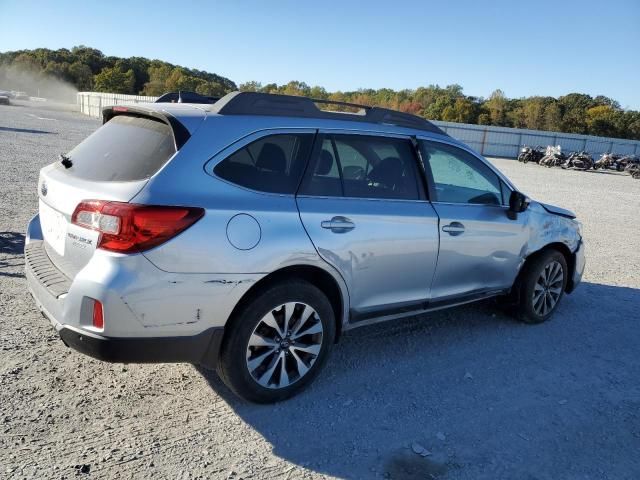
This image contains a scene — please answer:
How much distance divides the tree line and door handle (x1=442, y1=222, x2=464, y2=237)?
45459 mm

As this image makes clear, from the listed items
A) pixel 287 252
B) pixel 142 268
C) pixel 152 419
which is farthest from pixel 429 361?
pixel 142 268

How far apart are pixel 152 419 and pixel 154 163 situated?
4.87 ft

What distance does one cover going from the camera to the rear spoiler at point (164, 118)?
304cm

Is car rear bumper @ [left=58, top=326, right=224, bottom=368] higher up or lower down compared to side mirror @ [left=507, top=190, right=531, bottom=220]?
lower down

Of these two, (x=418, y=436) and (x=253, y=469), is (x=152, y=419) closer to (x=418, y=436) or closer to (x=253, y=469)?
(x=253, y=469)

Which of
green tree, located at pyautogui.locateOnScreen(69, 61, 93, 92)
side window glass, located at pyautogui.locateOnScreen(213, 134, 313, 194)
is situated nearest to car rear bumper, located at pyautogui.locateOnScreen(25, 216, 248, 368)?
side window glass, located at pyautogui.locateOnScreen(213, 134, 313, 194)

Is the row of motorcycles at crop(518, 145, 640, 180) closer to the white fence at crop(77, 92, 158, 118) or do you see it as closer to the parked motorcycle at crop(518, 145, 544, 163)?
the parked motorcycle at crop(518, 145, 544, 163)

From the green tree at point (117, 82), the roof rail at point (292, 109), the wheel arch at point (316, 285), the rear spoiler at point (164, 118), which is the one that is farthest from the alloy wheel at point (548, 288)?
the green tree at point (117, 82)

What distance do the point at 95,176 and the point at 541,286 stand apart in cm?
406

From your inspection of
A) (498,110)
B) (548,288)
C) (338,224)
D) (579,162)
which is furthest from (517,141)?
(338,224)

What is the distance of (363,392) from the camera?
3.64 meters

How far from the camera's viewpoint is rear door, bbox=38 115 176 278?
2932mm

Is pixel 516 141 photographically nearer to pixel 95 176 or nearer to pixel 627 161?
pixel 627 161

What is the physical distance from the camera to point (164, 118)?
3.15m
